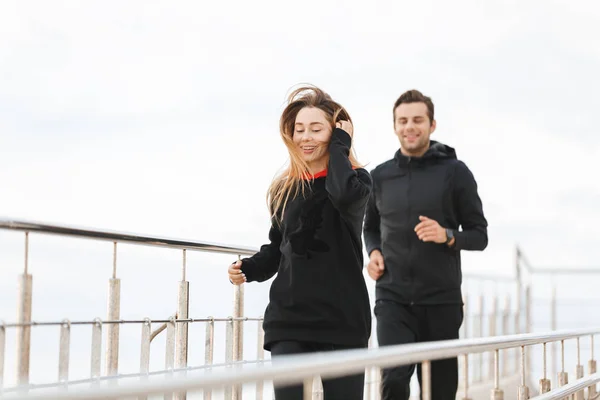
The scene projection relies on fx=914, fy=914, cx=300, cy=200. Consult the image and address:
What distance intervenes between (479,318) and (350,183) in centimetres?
450

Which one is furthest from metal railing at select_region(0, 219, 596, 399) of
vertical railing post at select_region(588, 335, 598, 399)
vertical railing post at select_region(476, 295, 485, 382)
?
vertical railing post at select_region(476, 295, 485, 382)

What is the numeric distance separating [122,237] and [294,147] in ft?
1.99

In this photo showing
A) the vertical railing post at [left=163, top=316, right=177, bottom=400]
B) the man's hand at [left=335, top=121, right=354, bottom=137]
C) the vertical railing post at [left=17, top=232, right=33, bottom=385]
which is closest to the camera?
the vertical railing post at [left=17, top=232, right=33, bottom=385]

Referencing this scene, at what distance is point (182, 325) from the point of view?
9.48 feet

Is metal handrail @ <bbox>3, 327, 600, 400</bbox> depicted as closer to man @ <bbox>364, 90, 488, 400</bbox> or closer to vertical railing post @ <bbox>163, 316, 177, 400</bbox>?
man @ <bbox>364, 90, 488, 400</bbox>

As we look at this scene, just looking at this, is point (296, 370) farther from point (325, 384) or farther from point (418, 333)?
point (418, 333)

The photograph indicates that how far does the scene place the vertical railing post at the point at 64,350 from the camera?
93.8 inches

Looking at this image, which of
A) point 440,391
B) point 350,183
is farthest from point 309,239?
A: point 440,391

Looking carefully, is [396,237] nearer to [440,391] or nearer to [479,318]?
[440,391]

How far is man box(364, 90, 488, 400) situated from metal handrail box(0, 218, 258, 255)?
517 mm

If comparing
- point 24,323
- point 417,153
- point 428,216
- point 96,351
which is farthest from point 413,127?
point 24,323

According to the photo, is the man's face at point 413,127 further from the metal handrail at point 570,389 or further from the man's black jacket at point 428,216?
the metal handrail at point 570,389

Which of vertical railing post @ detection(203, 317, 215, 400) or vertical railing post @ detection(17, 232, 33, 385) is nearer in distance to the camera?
vertical railing post @ detection(17, 232, 33, 385)

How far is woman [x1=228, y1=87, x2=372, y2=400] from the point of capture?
2.18 m
